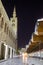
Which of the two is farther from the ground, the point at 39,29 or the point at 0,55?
the point at 39,29

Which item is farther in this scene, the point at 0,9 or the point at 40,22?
the point at 0,9

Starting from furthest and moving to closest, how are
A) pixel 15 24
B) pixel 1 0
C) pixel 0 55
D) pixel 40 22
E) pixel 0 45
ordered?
pixel 15 24
pixel 1 0
pixel 0 55
pixel 0 45
pixel 40 22

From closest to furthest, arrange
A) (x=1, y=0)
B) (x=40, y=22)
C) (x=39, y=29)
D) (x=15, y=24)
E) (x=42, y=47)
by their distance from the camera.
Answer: (x=40, y=22) → (x=39, y=29) → (x=42, y=47) → (x=1, y=0) → (x=15, y=24)

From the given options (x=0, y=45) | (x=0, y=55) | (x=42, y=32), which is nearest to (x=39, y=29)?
(x=42, y=32)

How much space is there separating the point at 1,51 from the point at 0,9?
210 cm

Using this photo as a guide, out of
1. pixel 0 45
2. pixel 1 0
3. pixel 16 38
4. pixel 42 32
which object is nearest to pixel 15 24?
pixel 16 38

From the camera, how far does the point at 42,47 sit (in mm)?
6902

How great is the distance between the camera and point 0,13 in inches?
522

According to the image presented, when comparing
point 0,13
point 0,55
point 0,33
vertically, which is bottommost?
point 0,55

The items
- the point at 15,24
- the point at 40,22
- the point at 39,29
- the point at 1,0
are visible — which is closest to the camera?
the point at 40,22

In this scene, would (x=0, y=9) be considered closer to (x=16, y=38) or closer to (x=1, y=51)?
(x=1, y=51)

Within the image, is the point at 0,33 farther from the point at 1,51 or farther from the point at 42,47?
the point at 42,47

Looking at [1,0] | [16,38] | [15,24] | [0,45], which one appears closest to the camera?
[0,45]

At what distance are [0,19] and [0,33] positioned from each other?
69 centimetres
